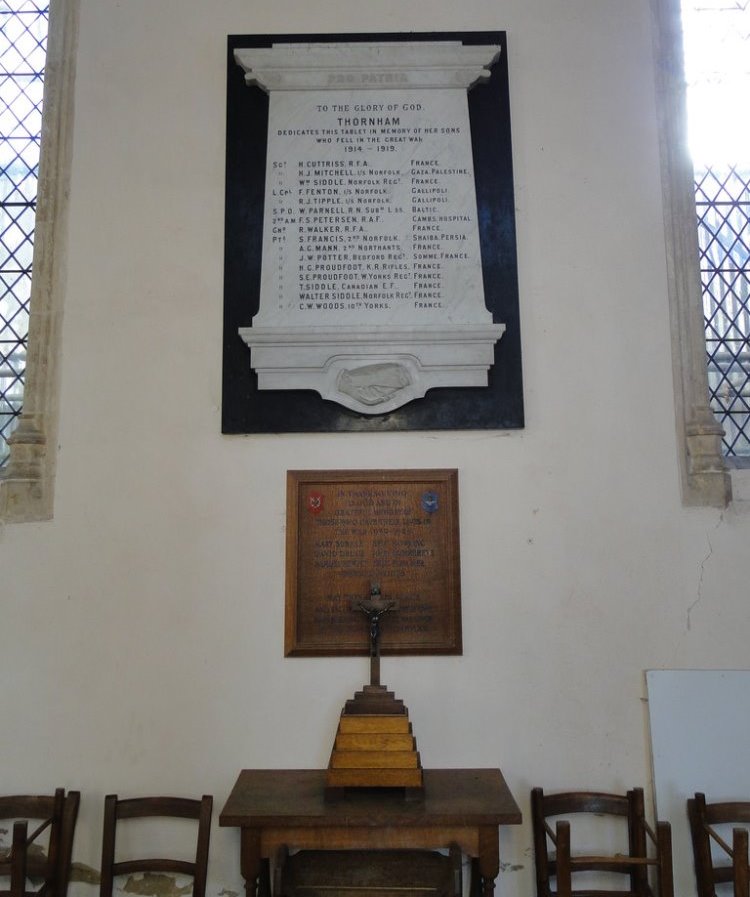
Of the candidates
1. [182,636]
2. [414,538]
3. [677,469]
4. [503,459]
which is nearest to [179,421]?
[182,636]

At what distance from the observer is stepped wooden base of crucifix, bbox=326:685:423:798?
2693mm

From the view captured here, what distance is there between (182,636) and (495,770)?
1380 millimetres

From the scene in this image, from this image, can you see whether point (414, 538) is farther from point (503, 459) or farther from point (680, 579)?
point (680, 579)

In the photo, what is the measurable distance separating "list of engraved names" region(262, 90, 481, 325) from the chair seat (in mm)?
2112

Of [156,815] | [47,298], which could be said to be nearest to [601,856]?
[156,815]

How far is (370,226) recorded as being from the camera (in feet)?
11.1

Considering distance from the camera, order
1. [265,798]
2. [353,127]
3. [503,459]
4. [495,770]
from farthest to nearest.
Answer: [353,127], [503,459], [495,770], [265,798]

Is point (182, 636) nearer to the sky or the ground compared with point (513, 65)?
nearer to the ground

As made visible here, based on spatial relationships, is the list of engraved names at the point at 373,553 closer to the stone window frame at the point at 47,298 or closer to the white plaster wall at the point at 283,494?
the white plaster wall at the point at 283,494

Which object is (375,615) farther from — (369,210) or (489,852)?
(369,210)

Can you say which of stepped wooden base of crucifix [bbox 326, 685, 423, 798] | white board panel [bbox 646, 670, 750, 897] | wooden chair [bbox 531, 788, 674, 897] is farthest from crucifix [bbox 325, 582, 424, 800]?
white board panel [bbox 646, 670, 750, 897]

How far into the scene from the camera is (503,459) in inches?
129

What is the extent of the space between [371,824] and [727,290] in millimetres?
2794

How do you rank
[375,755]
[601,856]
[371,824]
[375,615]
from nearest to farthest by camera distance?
[371,824], [375,755], [601,856], [375,615]
